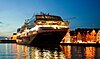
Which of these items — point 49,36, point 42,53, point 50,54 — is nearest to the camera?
point 50,54

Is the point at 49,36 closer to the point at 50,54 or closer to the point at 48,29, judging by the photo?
the point at 48,29

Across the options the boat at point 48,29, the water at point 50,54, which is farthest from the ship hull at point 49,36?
the water at point 50,54

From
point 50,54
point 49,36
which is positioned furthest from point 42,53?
point 49,36

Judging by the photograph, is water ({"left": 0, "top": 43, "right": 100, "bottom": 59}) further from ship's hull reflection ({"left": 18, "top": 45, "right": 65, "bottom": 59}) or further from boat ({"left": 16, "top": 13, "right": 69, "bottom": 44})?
boat ({"left": 16, "top": 13, "right": 69, "bottom": 44})

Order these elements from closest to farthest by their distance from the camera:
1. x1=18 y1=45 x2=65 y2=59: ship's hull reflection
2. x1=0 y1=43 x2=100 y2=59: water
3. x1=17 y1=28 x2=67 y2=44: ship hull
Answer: x1=18 y1=45 x2=65 y2=59: ship's hull reflection < x1=0 y1=43 x2=100 y2=59: water < x1=17 y1=28 x2=67 y2=44: ship hull

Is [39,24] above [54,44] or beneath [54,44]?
above

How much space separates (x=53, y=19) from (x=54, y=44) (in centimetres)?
790

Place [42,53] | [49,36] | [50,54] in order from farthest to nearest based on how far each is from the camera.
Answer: [49,36] < [42,53] < [50,54]

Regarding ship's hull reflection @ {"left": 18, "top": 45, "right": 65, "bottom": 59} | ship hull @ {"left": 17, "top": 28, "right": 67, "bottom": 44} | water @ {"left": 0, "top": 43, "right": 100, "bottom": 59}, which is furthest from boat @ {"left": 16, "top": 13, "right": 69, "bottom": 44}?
water @ {"left": 0, "top": 43, "right": 100, "bottom": 59}

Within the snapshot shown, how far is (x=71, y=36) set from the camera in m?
175

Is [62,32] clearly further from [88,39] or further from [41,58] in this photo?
[88,39]

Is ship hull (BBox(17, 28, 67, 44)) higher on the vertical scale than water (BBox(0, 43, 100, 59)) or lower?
higher

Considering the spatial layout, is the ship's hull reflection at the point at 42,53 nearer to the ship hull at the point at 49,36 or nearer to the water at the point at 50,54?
the water at the point at 50,54

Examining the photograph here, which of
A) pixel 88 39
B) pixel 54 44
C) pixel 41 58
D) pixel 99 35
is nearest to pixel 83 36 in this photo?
pixel 88 39
